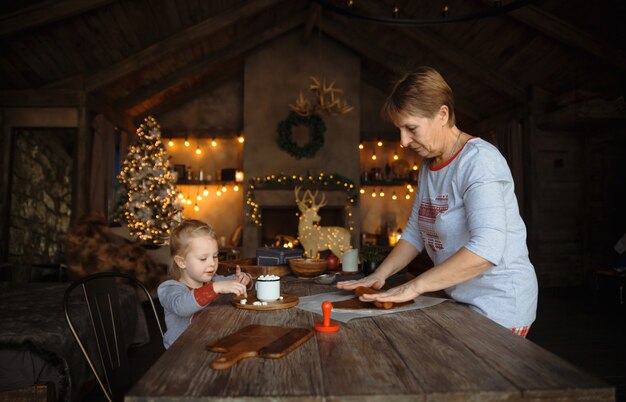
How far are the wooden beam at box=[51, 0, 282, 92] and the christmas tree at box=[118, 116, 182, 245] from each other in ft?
3.73

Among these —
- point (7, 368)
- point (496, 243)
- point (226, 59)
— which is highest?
point (226, 59)

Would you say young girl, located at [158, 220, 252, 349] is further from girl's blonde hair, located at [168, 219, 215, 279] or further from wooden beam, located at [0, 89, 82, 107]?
wooden beam, located at [0, 89, 82, 107]

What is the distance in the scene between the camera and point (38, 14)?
5.04 metres

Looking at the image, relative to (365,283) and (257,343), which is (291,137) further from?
(257,343)

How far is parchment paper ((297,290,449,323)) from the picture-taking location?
4.42 feet

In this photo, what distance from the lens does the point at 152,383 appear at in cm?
84

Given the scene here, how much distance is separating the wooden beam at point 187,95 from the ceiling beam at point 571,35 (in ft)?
16.8

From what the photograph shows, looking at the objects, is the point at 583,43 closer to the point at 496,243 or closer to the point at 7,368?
the point at 496,243

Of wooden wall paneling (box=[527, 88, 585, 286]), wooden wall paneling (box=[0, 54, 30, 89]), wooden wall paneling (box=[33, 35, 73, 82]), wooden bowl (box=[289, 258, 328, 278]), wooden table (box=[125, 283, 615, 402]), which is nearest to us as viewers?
wooden table (box=[125, 283, 615, 402])

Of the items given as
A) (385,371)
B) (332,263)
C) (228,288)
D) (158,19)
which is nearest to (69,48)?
(158,19)

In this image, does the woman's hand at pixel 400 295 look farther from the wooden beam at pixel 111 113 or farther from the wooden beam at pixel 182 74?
the wooden beam at pixel 182 74

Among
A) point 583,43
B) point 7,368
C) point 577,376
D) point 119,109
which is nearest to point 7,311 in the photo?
point 7,368

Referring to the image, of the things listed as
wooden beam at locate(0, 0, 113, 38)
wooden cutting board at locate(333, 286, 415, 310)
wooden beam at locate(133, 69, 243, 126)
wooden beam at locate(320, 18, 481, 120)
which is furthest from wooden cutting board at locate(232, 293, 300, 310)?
wooden beam at locate(133, 69, 243, 126)

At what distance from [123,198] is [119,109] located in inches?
60.6
